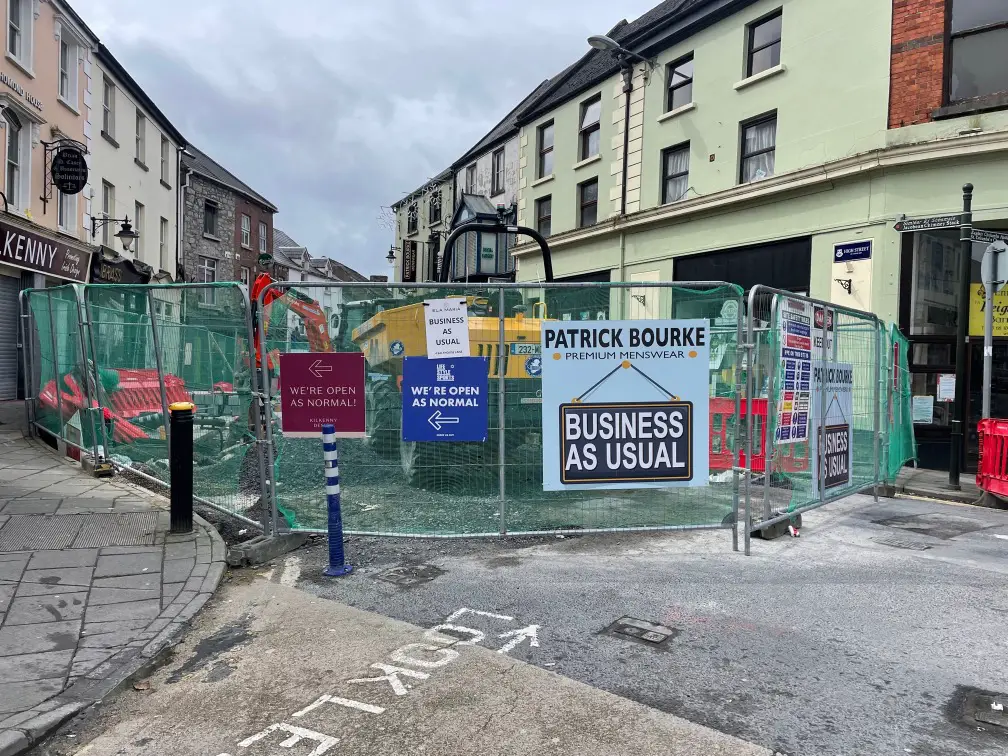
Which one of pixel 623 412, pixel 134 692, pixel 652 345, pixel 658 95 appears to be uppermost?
pixel 658 95

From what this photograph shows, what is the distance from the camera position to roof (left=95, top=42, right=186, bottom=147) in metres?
19.8

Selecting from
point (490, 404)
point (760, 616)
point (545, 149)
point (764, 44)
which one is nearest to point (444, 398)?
point (490, 404)

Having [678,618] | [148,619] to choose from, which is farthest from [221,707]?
[678,618]

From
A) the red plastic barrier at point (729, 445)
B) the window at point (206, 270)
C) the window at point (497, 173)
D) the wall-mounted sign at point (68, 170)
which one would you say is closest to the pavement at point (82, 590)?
the red plastic barrier at point (729, 445)

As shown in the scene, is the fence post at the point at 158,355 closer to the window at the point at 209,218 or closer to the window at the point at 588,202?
the window at the point at 588,202

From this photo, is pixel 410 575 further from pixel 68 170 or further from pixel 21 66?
pixel 21 66

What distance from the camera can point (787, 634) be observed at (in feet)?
13.7

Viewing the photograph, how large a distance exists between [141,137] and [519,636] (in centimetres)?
2470

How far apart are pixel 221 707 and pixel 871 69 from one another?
45.8 ft

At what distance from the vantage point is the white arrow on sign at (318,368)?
5.62 m

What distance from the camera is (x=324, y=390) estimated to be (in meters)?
5.64

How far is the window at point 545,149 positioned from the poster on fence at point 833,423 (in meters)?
16.6

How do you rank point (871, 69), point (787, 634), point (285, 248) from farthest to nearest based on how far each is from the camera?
point (285, 248)
point (871, 69)
point (787, 634)

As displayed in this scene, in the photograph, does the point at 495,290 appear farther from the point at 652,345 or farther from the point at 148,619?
the point at 148,619
